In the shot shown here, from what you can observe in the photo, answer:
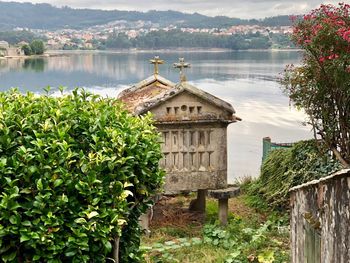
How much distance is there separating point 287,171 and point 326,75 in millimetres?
1673

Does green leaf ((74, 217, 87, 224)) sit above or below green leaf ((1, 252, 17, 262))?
above

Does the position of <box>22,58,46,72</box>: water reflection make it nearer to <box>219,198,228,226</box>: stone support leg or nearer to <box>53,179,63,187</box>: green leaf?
<box>219,198,228,226</box>: stone support leg

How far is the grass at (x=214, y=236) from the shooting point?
640cm

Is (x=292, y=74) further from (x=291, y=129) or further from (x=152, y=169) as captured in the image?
(x=291, y=129)

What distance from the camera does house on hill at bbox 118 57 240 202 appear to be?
798cm

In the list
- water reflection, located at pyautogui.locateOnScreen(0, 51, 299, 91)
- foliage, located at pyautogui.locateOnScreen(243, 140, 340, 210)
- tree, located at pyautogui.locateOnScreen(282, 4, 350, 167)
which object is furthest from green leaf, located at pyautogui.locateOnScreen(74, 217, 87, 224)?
water reflection, located at pyautogui.locateOnScreen(0, 51, 299, 91)

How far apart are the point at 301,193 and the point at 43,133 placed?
68.7 inches

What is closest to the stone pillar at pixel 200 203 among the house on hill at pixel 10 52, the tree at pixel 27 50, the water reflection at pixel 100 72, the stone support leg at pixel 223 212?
the stone support leg at pixel 223 212

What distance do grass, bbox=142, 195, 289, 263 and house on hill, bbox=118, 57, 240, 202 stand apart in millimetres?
661

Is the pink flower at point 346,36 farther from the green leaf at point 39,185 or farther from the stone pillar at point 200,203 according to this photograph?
the green leaf at point 39,185

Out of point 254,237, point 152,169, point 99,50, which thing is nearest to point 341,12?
point 254,237

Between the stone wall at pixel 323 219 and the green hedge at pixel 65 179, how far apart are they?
1.22 meters

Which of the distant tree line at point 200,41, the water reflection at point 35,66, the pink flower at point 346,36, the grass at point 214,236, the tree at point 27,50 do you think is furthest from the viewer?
the distant tree line at point 200,41

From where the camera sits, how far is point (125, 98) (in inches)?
373
